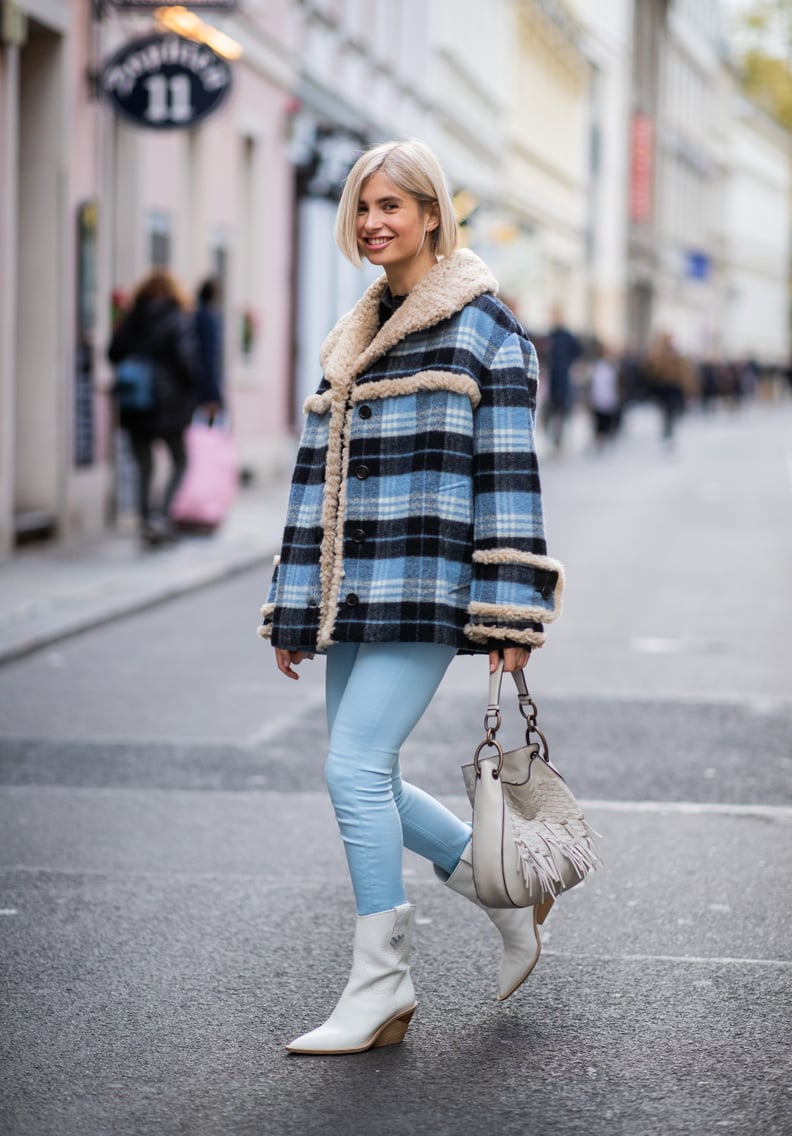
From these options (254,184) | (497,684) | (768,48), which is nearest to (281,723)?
(497,684)

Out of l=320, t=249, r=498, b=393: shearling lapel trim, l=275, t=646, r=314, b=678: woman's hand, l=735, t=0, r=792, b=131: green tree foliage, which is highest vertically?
l=735, t=0, r=792, b=131: green tree foliage

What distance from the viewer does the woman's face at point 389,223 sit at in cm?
427

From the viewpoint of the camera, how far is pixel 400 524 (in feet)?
14.0

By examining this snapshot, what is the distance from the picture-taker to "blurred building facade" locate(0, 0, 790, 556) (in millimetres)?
15312

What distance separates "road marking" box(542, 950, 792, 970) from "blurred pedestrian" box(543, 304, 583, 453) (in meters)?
25.0

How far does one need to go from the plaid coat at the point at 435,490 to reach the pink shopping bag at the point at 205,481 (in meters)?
11.2

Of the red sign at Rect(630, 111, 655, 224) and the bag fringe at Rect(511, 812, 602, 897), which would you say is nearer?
the bag fringe at Rect(511, 812, 602, 897)

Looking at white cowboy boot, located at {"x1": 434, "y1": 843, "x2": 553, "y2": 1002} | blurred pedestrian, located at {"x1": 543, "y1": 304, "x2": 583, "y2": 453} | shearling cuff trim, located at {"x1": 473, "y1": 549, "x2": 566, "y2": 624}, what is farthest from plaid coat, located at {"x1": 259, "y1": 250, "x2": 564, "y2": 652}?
blurred pedestrian, located at {"x1": 543, "y1": 304, "x2": 583, "y2": 453}

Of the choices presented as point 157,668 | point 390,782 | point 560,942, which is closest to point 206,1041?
point 390,782

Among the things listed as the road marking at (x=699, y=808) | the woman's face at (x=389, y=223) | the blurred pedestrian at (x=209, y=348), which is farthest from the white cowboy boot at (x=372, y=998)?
the blurred pedestrian at (x=209, y=348)

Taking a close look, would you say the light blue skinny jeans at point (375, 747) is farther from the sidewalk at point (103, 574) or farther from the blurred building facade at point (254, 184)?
the blurred building facade at point (254, 184)

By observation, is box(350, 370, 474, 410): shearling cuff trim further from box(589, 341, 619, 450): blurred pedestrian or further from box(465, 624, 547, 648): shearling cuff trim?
box(589, 341, 619, 450): blurred pedestrian

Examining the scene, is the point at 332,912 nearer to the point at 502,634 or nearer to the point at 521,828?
the point at 521,828

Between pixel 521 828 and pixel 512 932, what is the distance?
378 millimetres
